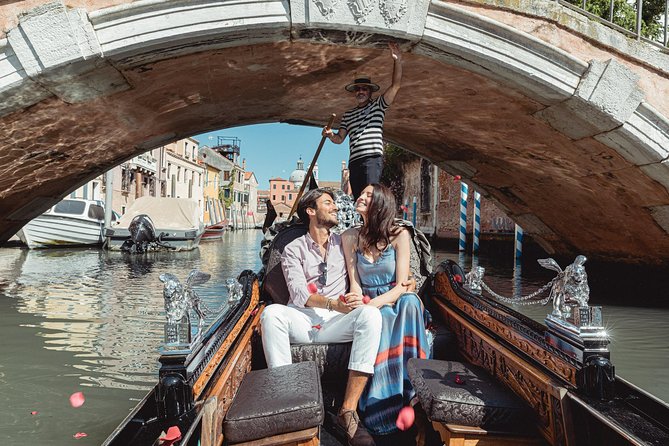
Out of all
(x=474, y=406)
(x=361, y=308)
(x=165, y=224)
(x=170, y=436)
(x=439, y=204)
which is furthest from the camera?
(x=439, y=204)

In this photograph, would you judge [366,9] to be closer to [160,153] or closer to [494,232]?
[494,232]

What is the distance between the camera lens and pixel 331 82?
4582 mm

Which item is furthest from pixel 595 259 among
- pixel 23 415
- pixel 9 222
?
pixel 9 222

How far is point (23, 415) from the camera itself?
2502 mm

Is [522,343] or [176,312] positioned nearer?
[176,312]

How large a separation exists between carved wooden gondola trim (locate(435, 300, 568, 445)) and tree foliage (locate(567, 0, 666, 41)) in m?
8.23

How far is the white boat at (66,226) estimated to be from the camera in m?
12.1

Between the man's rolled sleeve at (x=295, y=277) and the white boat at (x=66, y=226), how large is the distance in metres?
11.2

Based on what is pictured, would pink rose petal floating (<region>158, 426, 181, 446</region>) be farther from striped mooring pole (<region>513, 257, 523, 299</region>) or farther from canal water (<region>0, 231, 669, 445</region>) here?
striped mooring pole (<region>513, 257, 523, 299</region>)

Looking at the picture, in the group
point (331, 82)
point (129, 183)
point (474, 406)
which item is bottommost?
point (474, 406)

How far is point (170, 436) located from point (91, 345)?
2.97 meters

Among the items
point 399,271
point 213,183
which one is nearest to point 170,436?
point 399,271

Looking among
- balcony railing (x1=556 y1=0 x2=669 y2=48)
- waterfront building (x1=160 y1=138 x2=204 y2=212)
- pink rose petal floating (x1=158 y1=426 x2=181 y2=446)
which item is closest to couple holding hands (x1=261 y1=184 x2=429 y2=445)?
pink rose petal floating (x1=158 y1=426 x2=181 y2=446)

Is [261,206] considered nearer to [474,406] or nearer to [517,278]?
[517,278]
